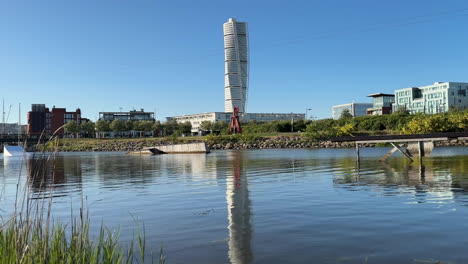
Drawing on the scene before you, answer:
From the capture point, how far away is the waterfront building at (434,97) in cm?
15875

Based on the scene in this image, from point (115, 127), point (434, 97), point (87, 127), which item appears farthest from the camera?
point (115, 127)

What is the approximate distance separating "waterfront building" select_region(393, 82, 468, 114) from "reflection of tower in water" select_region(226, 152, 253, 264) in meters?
145

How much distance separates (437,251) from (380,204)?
17.9 ft

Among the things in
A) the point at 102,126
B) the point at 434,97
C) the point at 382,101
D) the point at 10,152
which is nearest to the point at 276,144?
Result: the point at 10,152

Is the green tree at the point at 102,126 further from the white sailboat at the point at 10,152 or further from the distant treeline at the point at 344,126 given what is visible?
the white sailboat at the point at 10,152

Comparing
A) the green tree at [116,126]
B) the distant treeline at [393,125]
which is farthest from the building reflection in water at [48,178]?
the green tree at [116,126]

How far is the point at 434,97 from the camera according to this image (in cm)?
16638

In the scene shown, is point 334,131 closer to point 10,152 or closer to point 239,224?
point 10,152

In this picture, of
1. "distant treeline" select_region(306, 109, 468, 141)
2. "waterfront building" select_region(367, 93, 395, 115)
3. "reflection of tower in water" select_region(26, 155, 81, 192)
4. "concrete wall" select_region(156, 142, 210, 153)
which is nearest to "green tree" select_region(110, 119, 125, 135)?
"distant treeline" select_region(306, 109, 468, 141)

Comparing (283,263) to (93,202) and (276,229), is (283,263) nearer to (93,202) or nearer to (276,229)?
(276,229)

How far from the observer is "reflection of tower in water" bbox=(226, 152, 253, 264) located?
27.3 ft

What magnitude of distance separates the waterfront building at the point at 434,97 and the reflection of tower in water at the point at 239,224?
145 metres

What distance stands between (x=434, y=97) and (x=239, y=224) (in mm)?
176254

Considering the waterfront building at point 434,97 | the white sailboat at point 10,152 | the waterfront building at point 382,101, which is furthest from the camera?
the waterfront building at point 382,101
